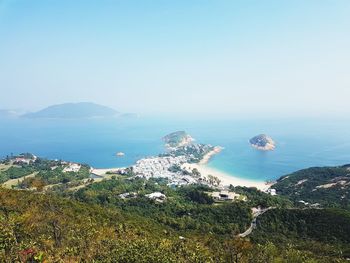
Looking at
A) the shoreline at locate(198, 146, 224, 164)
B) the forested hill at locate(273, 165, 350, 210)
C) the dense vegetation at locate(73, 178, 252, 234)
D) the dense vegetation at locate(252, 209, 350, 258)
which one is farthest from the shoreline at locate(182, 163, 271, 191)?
the dense vegetation at locate(252, 209, 350, 258)

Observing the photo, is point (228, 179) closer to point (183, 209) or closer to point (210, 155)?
point (210, 155)

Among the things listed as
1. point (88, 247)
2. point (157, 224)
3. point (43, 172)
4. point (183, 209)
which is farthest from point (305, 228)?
point (43, 172)

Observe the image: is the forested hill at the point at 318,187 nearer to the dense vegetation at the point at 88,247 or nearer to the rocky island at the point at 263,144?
the dense vegetation at the point at 88,247

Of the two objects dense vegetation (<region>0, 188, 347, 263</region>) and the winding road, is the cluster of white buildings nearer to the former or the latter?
the winding road

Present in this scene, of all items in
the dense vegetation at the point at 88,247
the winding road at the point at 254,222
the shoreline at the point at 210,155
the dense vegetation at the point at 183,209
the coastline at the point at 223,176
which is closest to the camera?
the dense vegetation at the point at 88,247

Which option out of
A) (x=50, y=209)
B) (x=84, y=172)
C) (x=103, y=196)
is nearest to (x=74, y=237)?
(x=50, y=209)

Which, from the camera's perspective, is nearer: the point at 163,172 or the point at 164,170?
the point at 163,172

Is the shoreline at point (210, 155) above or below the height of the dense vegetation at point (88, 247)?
below

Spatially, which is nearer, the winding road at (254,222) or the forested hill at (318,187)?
the winding road at (254,222)

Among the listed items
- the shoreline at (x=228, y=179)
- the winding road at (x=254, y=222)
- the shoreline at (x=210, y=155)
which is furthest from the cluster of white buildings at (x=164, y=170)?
the winding road at (x=254, y=222)
